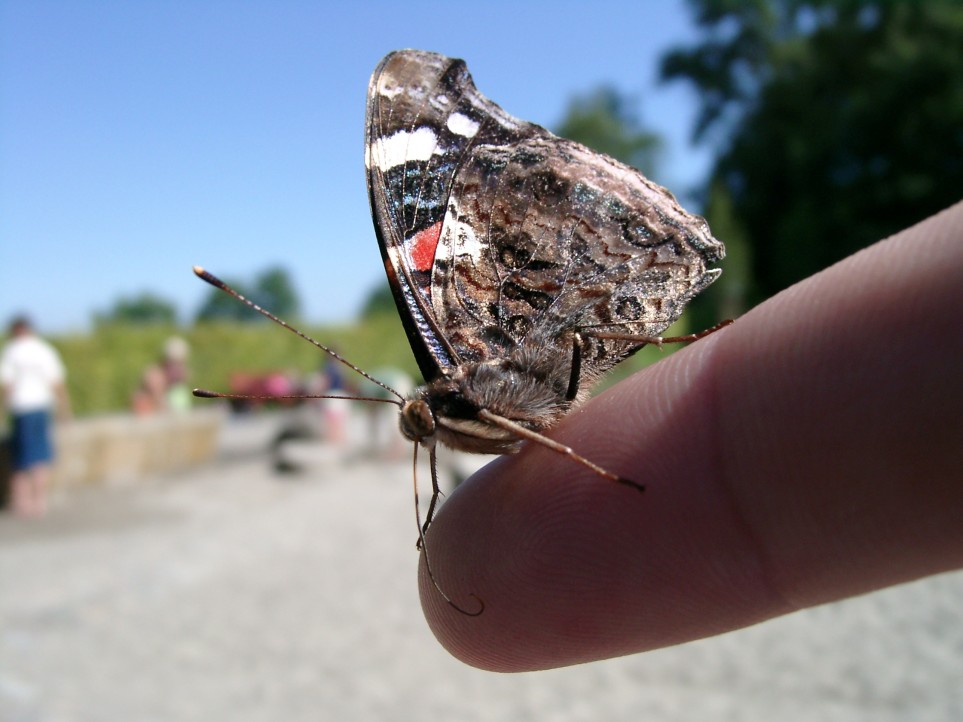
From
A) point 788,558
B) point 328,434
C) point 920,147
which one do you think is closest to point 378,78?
point 788,558

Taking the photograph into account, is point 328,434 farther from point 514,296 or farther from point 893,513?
point 893,513

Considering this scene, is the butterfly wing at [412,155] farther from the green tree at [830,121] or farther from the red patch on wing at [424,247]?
the green tree at [830,121]

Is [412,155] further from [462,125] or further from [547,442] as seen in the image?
[547,442]

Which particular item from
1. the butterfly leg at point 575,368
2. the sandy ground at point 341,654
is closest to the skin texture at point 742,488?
the butterfly leg at point 575,368

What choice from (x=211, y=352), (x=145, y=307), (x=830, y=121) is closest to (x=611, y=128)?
(x=830, y=121)

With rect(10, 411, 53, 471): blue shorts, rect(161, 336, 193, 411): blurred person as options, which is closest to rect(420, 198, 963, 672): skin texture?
rect(10, 411, 53, 471): blue shorts

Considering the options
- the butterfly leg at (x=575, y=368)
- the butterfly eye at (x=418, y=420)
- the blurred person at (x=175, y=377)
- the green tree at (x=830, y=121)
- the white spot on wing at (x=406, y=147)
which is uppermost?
the green tree at (x=830, y=121)

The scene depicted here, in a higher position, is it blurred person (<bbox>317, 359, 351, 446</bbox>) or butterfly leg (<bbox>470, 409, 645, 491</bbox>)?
blurred person (<bbox>317, 359, 351, 446</bbox>)

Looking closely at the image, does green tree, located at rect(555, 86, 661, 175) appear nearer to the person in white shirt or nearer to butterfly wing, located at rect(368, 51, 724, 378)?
the person in white shirt
